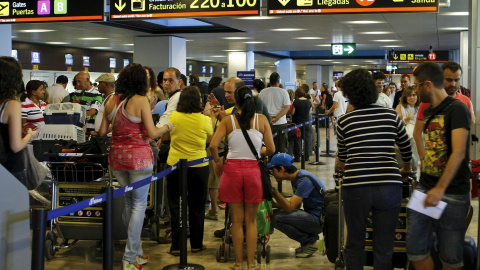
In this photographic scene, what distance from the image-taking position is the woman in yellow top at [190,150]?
6316mm

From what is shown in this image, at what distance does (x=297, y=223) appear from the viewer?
6.32 metres

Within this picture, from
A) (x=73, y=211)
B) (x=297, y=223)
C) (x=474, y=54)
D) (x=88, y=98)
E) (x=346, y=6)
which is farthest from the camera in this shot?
(x=88, y=98)

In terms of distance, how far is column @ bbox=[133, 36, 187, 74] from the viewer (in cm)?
1936

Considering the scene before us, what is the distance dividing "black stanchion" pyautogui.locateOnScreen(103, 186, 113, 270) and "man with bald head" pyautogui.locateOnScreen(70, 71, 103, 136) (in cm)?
446

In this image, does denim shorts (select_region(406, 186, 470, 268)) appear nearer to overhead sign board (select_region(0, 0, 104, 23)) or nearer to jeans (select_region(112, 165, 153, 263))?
jeans (select_region(112, 165, 153, 263))

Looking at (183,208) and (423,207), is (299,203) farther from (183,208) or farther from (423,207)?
(423,207)

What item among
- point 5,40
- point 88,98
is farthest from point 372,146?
point 5,40

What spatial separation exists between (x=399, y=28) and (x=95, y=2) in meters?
10.9

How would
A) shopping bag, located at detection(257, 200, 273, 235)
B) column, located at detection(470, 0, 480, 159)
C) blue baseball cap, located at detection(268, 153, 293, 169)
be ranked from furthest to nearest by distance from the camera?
column, located at detection(470, 0, 480, 159), blue baseball cap, located at detection(268, 153, 293, 169), shopping bag, located at detection(257, 200, 273, 235)

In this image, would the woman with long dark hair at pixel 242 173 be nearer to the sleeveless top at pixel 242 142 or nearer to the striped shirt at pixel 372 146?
the sleeveless top at pixel 242 142

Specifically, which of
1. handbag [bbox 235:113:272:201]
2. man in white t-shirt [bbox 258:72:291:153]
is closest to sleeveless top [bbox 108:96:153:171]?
handbag [bbox 235:113:272:201]

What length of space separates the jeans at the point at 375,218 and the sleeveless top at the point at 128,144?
196cm

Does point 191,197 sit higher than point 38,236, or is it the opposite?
point 38,236

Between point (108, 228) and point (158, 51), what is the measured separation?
15.6 meters
